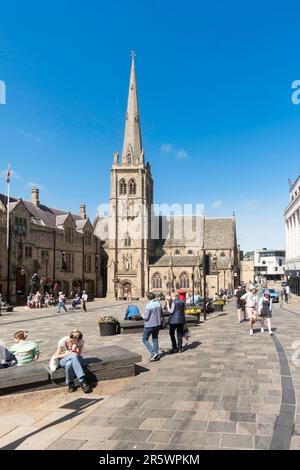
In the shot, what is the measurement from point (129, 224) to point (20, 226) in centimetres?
2378

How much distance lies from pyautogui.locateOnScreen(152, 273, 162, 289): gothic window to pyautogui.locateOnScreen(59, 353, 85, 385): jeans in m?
Result: 52.4


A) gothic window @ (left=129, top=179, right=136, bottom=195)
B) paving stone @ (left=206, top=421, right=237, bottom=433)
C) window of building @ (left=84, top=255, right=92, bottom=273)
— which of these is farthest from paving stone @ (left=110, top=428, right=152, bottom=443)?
gothic window @ (left=129, top=179, right=136, bottom=195)

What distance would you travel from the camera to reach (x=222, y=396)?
22.4 ft

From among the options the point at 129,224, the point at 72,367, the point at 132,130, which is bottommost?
the point at 72,367

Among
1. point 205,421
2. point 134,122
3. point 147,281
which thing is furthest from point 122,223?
point 205,421

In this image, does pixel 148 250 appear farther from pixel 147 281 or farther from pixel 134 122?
pixel 134 122

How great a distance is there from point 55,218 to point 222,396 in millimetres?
46147

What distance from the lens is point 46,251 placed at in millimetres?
44750

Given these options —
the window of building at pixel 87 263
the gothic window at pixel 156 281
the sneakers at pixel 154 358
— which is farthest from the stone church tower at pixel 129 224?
the sneakers at pixel 154 358

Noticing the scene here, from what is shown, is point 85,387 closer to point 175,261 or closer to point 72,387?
point 72,387

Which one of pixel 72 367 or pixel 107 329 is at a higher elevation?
pixel 72 367

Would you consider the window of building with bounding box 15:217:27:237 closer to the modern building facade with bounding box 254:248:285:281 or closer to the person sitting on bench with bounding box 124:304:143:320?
the person sitting on bench with bounding box 124:304:143:320

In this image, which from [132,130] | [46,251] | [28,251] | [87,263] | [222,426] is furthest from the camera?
[132,130]

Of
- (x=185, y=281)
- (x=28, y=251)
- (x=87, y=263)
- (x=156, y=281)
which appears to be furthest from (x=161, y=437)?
(x=156, y=281)
